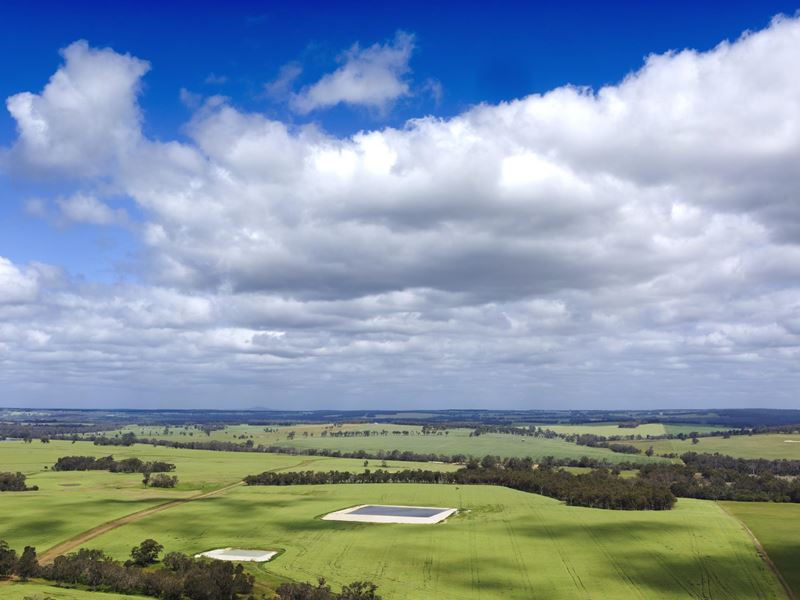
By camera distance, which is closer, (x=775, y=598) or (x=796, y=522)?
(x=775, y=598)

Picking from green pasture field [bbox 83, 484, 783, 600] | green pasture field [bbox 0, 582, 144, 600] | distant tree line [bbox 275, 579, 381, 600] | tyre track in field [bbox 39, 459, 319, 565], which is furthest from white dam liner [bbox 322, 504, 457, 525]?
green pasture field [bbox 0, 582, 144, 600]

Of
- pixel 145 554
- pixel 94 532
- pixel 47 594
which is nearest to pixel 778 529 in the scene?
pixel 145 554

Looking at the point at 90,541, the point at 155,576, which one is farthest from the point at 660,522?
the point at 90,541

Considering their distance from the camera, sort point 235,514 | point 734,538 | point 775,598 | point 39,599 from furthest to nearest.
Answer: point 235,514, point 734,538, point 775,598, point 39,599

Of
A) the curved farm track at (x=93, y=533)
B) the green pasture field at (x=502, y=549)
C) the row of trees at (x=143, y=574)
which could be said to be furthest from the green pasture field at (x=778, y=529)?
the curved farm track at (x=93, y=533)

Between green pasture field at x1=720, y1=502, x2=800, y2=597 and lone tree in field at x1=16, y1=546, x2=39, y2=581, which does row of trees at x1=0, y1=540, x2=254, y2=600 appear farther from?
green pasture field at x1=720, y1=502, x2=800, y2=597

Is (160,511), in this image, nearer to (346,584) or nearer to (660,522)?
(346,584)
